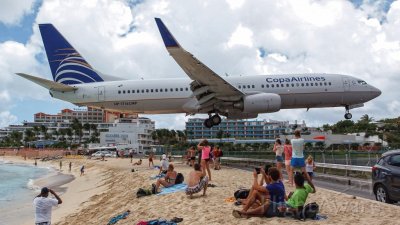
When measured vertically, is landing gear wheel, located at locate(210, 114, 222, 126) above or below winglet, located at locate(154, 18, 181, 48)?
below

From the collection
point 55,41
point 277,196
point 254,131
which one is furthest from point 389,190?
point 254,131

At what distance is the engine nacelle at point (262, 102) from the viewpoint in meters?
26.0

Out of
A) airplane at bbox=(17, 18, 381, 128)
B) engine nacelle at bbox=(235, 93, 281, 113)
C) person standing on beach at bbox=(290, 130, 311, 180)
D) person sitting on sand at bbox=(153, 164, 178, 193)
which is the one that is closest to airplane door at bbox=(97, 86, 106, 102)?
airplane at bbox=(17, 18, 381, 128)

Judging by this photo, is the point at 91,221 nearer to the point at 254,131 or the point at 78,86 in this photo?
the point at 78,86

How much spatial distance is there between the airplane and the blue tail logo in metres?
0.10

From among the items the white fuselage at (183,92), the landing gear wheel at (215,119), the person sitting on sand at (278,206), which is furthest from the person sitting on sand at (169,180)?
the landing gear wheel at (215,119)

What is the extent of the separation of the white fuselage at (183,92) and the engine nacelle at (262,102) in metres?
1.62

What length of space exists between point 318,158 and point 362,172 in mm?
3787

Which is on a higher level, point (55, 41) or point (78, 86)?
point (55, 41)

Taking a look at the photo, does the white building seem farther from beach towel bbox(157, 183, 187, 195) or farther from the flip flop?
the flip flop

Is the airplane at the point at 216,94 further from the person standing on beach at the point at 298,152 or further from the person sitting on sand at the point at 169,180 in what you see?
the person standing on beach at the point at 298,152

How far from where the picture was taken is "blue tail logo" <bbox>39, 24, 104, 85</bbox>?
1193 inches

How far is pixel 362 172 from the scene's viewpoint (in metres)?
18.9

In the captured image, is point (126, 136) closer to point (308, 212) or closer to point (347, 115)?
point (347, 115)
